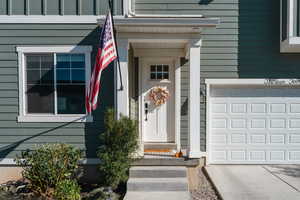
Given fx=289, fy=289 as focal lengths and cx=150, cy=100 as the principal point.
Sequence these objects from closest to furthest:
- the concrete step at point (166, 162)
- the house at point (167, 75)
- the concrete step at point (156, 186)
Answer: the concrete step at point (156, 186) < the concrete step at point (166, 162) < the house at point (167, 75)

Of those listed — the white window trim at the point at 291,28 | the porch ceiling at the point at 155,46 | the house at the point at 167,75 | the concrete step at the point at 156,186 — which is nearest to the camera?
the concrete step at the point at 156,186

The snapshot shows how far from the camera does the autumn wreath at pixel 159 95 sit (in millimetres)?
7695

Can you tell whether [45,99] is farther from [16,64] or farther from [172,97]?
[172,97]

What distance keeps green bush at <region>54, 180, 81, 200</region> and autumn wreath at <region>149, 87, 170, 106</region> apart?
3069mm

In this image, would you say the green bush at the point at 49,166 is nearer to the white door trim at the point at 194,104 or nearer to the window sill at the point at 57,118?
the window sill at the point at 57,118

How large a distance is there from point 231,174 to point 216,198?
1374mm

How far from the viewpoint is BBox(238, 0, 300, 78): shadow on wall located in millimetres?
7293

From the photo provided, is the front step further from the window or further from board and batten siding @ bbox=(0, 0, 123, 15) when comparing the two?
board and batten siding @ bbox=(0, 0, 123, 15)

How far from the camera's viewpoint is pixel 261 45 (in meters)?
7.33

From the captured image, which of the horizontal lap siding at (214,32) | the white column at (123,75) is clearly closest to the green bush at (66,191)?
the white column at (123,75)

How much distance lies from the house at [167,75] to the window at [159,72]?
0.09 ft

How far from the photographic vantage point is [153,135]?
7781 millimetres

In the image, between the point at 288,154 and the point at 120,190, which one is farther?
the point at 288,154

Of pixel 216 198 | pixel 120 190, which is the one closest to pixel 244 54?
pixel 216 198
